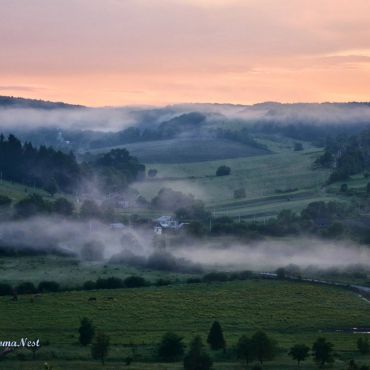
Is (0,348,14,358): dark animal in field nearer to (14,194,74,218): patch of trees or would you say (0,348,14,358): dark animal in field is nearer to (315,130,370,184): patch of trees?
(14,194,74,218): patch of trees

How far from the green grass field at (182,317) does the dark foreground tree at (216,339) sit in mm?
942

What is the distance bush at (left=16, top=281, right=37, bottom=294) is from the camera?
297 feet

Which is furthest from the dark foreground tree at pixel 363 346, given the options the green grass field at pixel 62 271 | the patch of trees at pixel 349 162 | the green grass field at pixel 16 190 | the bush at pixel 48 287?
the patch of trees at pixel 349 162

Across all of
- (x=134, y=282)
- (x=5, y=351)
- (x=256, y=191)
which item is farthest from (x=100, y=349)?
(x=256, y=191)

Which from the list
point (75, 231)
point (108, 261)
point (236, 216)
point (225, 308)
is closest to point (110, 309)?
point (225, 308)

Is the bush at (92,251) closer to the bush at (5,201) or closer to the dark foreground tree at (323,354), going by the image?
the bush at (5,201)

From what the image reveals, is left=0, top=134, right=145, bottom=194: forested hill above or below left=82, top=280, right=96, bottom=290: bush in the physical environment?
above

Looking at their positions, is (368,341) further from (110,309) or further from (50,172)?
(50,172)

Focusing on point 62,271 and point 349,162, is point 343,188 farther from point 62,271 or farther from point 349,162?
point 62,271

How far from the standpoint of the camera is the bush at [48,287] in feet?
302

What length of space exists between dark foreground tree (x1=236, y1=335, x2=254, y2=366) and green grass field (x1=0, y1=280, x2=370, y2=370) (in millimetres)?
863

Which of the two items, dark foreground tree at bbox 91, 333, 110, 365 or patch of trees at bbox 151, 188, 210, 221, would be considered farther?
patch of trees at bbox 151, 188, 210, 221

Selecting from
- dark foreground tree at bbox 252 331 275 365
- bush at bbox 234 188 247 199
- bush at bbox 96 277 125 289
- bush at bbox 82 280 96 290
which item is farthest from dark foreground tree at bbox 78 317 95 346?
bush at bbox 234 188 247 199

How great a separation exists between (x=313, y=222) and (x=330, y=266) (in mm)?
29517
